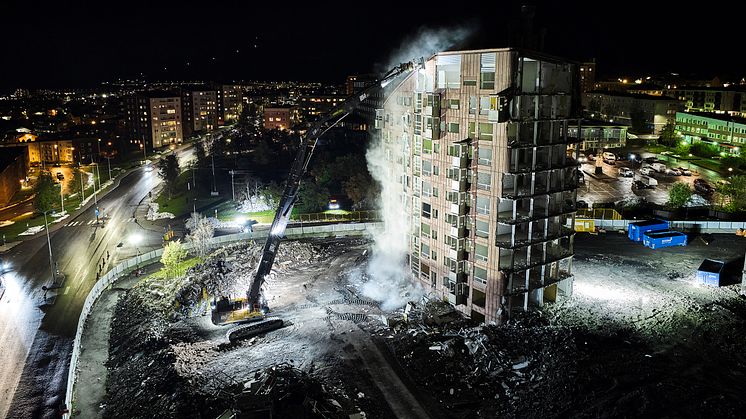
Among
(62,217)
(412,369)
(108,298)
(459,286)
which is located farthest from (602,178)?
(62,217)

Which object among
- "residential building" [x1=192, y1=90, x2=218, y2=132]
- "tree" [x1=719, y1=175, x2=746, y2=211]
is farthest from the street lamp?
"residential building" [x1=192, y1=90, x2=218, y2=132]

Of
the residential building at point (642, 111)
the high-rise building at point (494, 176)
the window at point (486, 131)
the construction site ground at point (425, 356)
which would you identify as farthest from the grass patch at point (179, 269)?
the residential building at point (642, 111)

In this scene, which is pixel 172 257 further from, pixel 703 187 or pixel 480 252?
pixel 703 187

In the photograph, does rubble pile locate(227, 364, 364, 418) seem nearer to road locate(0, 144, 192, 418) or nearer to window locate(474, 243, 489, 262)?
road locate(0, 144, 192, 418)

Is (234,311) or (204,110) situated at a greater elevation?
(204,110)

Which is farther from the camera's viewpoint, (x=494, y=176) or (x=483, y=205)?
(x=483, y=205)

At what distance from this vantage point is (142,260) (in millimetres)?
47188

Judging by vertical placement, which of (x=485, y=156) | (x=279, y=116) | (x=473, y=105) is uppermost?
(x=473, y=105)

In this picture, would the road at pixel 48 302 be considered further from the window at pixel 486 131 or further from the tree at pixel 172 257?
the window at pixel 486 131

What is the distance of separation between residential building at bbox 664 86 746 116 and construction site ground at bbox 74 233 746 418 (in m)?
91.9

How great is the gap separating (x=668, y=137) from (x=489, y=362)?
8574cm

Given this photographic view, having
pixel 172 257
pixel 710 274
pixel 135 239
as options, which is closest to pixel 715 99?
pixel 710 274

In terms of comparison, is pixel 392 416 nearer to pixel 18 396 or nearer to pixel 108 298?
pixel 18 396

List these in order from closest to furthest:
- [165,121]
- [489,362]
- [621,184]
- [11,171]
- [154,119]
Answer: [489,362] < [621,184] < [11,171] < [154,119] < [165,121]
